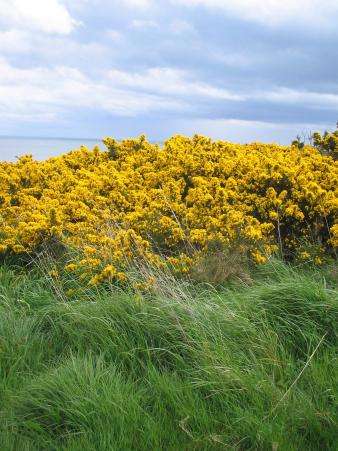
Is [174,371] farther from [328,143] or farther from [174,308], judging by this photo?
[328,143]

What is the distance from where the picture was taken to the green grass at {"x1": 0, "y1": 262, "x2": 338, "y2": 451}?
318 cm

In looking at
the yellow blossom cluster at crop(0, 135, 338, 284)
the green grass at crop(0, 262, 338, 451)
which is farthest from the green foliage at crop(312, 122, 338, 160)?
the green grass at crop(0, 262, 338, 451)

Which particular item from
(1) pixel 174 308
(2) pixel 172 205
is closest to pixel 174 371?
(1) pixel 174 308

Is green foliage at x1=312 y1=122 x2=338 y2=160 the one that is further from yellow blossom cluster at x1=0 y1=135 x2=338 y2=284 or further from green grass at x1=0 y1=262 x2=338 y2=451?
green grass at x1=0 y1=262 x2=338 y2=451

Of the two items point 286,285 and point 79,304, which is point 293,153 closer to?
point 286,285

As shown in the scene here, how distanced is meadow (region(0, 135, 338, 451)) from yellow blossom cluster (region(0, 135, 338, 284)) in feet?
0.08

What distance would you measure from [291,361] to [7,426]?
190 centimetres

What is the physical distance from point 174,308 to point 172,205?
262 centimetres

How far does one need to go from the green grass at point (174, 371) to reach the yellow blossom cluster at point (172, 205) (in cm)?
87

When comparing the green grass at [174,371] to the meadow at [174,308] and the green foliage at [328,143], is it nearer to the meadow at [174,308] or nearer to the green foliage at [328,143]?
the meadow at [174,308]

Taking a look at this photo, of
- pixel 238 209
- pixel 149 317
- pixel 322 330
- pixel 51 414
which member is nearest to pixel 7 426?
pixel 51 414

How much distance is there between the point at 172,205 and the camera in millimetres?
6711

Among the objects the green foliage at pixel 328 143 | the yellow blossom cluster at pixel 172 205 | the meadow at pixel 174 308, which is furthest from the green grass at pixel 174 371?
the green foliage at pixel 328 143

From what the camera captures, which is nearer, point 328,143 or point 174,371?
point 174,371
